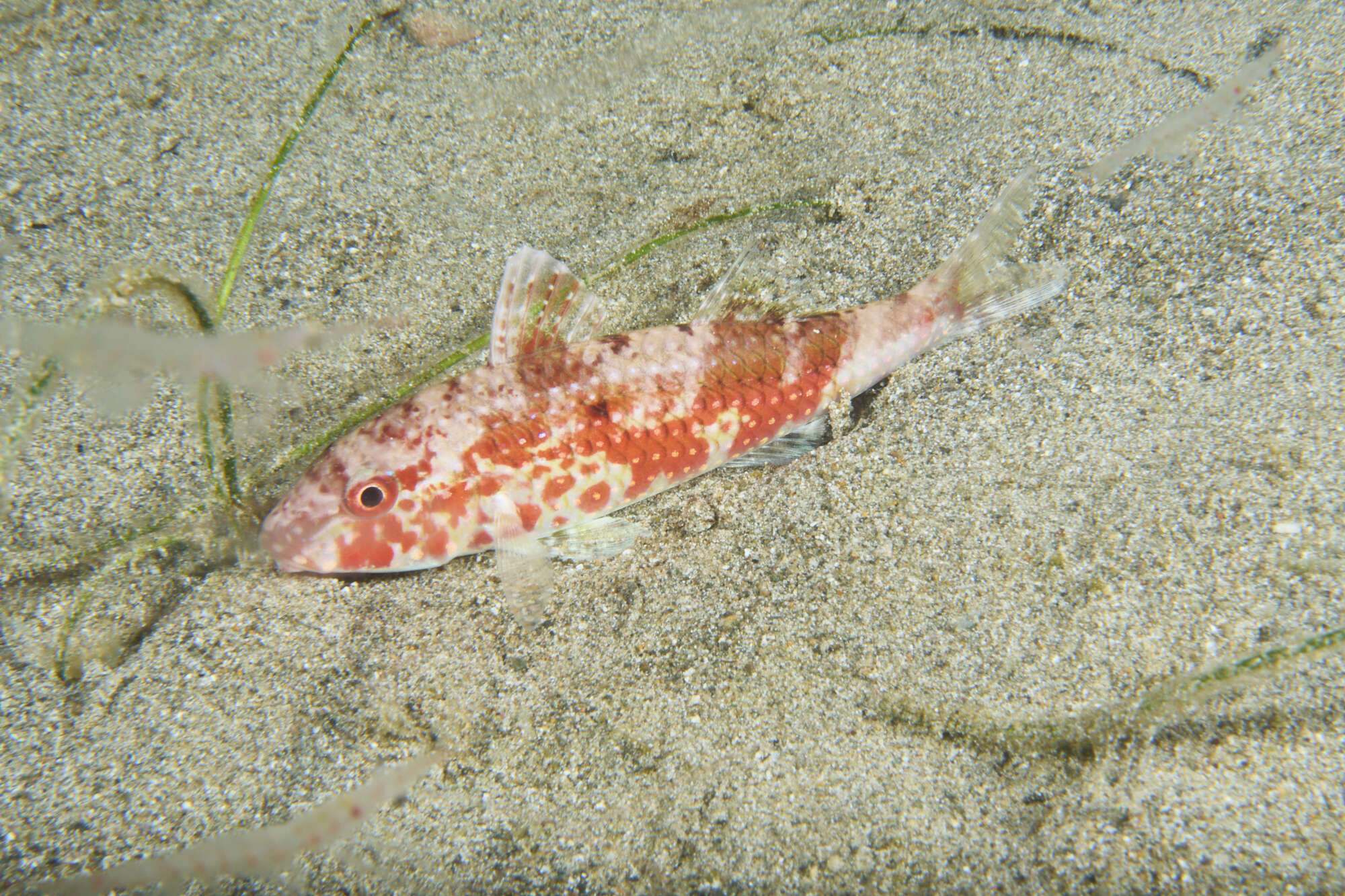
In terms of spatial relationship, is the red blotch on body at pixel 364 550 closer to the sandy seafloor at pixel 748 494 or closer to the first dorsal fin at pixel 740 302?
the sandy seafloor at pixel 748 494

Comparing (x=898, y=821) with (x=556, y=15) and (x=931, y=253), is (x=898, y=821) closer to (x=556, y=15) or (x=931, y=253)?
(x=931, y=253)

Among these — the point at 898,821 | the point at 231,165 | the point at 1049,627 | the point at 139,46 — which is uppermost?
the point at 139,46

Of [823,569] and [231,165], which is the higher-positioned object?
[231,165]

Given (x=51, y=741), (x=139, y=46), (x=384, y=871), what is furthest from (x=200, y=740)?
(x=139, y=46)

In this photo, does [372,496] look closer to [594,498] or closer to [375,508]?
[375,508]

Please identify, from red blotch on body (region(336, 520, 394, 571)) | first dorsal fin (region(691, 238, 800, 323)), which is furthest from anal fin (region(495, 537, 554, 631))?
first dorsal fin (region(691, 238, 800, 323))

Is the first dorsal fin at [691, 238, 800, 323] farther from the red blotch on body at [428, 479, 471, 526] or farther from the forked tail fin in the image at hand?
the red blotch on body at [428, 479, 471, 526]

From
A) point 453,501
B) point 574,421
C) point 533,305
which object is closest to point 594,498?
point 574,421
